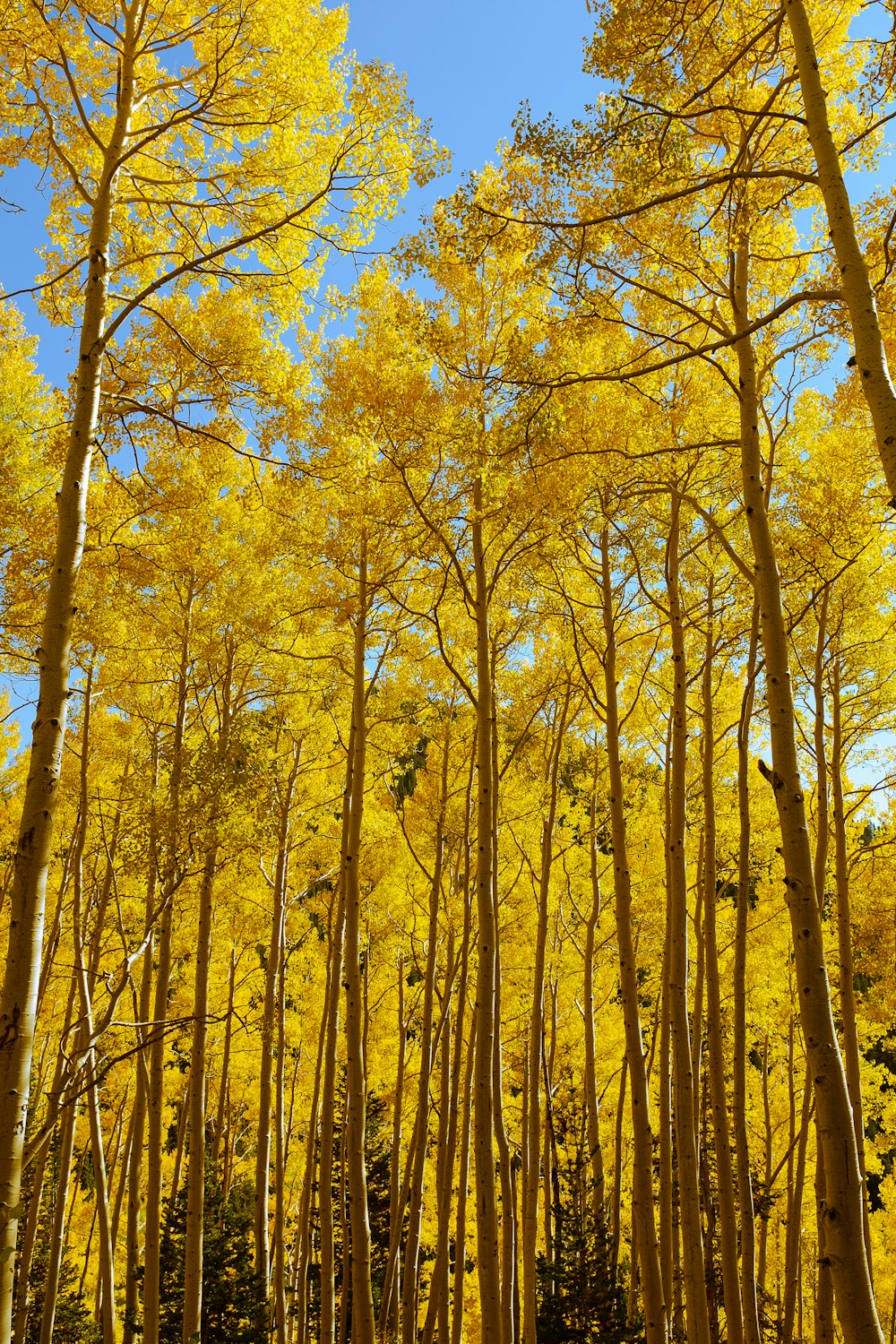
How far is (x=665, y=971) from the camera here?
27.2 ft

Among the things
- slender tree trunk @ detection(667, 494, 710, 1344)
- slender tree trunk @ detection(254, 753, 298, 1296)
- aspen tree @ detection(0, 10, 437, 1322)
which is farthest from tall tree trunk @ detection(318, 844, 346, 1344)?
aspen tree @ detection(0, 10, 437, 1322)

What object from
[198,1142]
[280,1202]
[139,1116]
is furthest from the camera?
[280,1202]

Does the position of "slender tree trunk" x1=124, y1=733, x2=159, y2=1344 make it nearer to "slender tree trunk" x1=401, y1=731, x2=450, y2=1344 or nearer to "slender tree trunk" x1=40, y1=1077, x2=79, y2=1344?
"slender tree trunk" x1=40, y1=1077, x2=79, y2=1344

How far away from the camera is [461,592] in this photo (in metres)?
8.65

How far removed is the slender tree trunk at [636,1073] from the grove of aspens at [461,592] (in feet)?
0.13

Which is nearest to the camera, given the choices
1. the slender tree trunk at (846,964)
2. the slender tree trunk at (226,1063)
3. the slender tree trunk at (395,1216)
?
the slender tree trunk at (846,964)

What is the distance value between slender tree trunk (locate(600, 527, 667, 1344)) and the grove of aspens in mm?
40

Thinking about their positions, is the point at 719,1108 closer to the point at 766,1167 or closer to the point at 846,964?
the point at 846,964

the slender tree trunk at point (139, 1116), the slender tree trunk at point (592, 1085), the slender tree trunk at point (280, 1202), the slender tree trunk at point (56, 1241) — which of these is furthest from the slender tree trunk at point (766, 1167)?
the slender tree trunk at point (56, 1241)

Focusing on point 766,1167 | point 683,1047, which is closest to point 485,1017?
point 683,1047

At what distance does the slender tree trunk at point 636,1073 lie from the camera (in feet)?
17.4

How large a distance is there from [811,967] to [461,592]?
18.8ft

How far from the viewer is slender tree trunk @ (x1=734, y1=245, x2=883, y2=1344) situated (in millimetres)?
3021

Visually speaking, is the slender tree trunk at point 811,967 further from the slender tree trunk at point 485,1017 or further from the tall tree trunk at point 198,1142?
the tall tree trunk at point 198,1142
